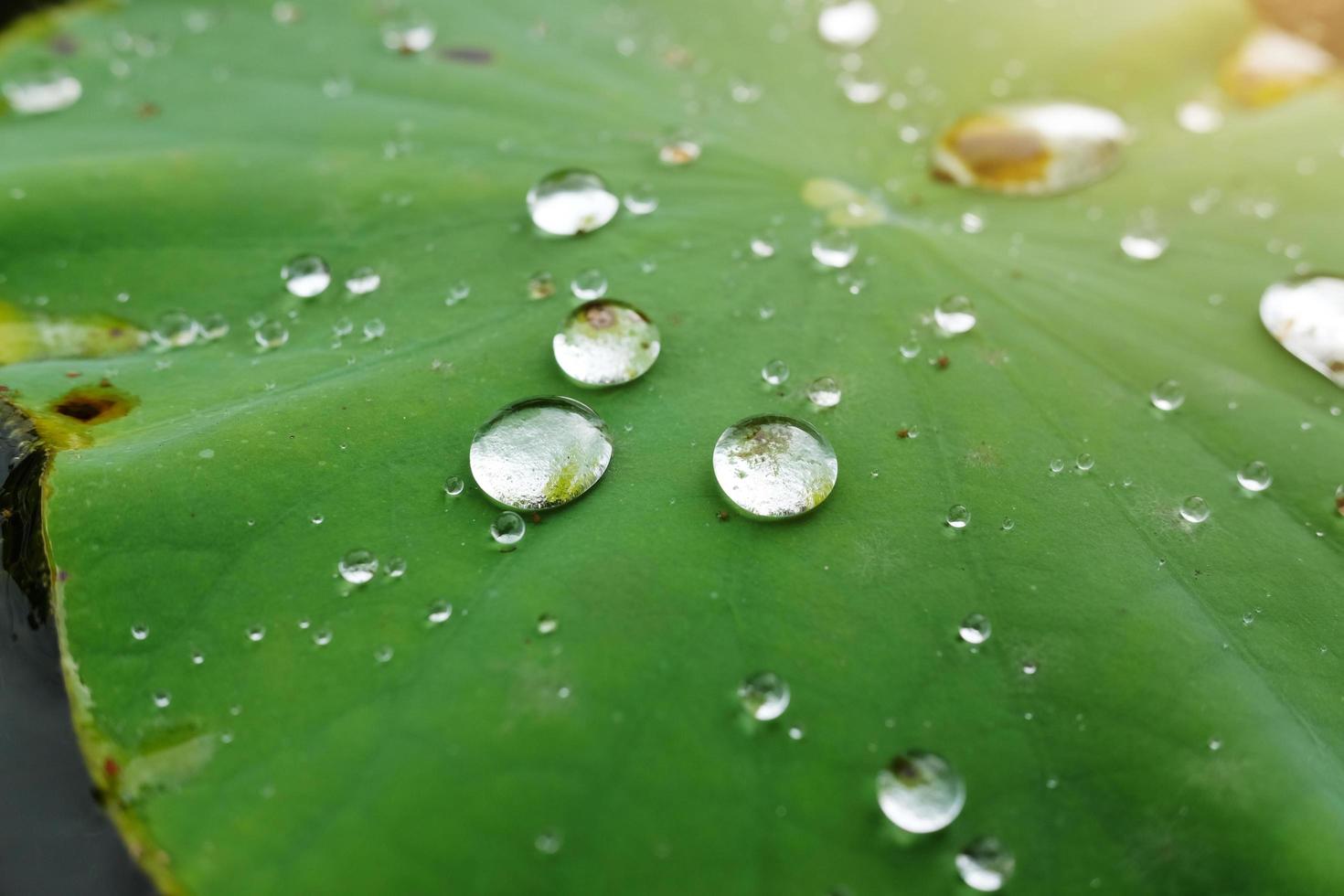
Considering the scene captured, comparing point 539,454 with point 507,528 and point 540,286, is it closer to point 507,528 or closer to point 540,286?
point 507,528

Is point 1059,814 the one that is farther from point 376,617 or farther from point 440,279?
point 440,279

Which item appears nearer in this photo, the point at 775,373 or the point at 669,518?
the point at 669,518

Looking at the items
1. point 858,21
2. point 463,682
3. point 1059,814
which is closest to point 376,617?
point 463,682

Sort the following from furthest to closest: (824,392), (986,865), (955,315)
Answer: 1. (955,315)
2. (824,392)
3. (986,865)

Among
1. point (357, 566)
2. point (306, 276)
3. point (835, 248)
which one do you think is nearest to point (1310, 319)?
point (835, 248)

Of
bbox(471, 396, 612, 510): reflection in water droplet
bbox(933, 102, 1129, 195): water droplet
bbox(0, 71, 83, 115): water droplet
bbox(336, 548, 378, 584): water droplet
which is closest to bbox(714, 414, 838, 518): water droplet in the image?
bbox(471, 396, 612, 510): reflection in water droplet

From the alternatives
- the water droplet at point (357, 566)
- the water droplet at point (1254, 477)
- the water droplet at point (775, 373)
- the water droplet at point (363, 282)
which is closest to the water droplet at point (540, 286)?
the water droplet at point (363, 282)
